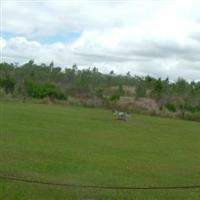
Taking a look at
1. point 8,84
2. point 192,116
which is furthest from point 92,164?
point 8,84

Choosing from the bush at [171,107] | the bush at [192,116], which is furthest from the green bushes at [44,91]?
the bush at [192,116]

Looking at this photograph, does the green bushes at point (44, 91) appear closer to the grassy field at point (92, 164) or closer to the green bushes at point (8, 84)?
the green bushes at point (8, 84)

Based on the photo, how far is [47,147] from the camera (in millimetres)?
22609

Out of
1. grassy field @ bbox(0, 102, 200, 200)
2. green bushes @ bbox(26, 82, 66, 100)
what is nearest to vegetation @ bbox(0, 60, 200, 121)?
green bushes @ bbox(26, 82, 66, 100)

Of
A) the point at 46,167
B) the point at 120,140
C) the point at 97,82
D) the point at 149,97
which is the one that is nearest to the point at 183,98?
the point at 149,97

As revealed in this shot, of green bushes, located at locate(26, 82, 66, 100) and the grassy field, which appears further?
green bushes, located at locate(26, 82, 66, 100)

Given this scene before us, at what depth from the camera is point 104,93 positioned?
91.2m

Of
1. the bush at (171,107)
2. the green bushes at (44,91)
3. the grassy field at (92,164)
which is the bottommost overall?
the grassy field at (92,164)

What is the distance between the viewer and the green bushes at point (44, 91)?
79125 millimetres

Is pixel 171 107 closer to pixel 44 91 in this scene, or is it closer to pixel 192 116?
pixel 192 116

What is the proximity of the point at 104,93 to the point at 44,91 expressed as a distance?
1424 cm

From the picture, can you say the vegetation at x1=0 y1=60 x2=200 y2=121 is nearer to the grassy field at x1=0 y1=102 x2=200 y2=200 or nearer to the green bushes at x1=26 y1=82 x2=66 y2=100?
the green bushes at x1=26 y1=82 x2=66 y2=100

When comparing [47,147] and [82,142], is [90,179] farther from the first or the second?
[82,142]

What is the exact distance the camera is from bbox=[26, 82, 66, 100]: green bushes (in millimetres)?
79125
